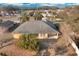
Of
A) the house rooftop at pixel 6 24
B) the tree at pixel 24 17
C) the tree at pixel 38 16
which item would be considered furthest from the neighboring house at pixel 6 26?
the tree at pixel 38 16

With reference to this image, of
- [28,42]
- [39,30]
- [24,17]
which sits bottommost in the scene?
[28,42]

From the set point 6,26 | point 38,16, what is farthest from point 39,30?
point 6,26

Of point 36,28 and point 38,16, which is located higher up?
point 38,16

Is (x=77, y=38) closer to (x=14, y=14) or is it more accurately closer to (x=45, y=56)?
(x=45, y=56)

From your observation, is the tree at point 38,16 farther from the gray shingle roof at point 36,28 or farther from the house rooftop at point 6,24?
the house rooftop at point 6,24

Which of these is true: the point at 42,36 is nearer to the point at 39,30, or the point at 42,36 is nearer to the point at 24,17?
the point at 39,30
